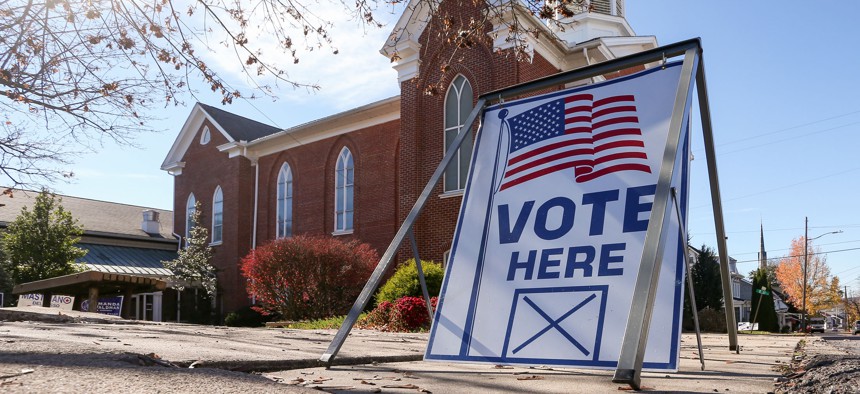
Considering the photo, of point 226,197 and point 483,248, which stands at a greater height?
point 226,197

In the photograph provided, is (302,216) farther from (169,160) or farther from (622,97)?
(622,97)

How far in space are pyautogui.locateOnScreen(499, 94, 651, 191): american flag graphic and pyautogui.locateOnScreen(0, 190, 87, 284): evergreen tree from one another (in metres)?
25.9

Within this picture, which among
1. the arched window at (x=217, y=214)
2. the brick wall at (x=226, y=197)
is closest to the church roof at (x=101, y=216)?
the brick wall at (x=226, y=197)

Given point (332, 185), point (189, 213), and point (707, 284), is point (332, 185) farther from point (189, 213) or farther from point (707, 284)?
point (707, 284)

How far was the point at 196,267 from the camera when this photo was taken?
27.9 meters

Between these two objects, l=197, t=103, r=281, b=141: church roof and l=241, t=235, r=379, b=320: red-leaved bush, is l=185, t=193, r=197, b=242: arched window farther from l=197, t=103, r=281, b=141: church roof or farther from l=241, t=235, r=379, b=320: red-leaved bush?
l=241, t=235, r=379, b=320: red-leaved bush

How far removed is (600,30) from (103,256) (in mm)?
23772

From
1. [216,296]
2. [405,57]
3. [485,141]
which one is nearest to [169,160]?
[216,296]

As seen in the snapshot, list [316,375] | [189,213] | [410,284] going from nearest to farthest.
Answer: [316,375] → [410,284] → [189,213]

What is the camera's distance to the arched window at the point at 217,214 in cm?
2955

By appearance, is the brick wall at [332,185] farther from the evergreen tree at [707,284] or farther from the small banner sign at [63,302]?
the evergreen tree at [707,284]

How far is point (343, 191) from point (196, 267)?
299 inches

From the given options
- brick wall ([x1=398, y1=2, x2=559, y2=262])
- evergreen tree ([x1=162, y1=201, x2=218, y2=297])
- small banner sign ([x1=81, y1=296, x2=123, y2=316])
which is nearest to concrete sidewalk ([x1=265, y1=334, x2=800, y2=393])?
small banner sign ([x1=81, y1=296, x2=123, y2=316])

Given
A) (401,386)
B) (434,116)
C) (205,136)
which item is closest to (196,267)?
(205,136)
